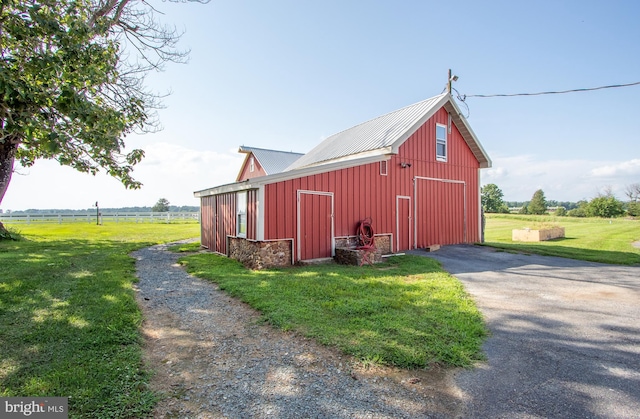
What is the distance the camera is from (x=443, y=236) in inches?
511

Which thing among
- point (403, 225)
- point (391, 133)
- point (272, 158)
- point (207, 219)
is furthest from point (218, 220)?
point (272, 158)

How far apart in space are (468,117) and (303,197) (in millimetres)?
8654

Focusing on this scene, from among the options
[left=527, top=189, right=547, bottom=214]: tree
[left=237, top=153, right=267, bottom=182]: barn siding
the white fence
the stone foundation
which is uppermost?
[left=237, top=153, right=267, bottom=182]: barn siding

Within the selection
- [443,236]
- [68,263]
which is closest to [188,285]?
[68,263]

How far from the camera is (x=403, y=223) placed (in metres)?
11.7

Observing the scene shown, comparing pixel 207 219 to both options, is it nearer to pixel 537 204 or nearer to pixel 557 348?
pixel 557 348

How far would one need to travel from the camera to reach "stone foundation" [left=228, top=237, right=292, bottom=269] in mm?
8680

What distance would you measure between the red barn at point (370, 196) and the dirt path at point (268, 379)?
180 inches

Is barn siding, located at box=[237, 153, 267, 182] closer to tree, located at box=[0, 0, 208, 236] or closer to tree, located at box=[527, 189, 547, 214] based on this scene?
tree, located at box=[0, 0, 208, 236]

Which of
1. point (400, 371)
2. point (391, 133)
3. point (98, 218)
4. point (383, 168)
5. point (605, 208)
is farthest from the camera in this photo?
point (605, 208)

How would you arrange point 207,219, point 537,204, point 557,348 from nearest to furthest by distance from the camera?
point 557,348
point 207,219
point 537,204

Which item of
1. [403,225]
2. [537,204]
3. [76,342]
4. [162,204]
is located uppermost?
[162,204]

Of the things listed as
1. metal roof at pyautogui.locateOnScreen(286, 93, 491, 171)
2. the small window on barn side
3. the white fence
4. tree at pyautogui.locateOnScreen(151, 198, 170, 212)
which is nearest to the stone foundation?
the small window on barn side

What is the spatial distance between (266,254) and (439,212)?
7551mm
